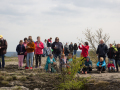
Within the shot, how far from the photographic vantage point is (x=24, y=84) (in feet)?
23.8

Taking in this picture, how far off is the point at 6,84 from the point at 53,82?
1776mm

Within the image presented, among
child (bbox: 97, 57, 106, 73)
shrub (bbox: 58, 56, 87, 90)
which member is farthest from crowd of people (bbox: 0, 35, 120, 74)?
shrub (bbox: 58, 56, 87, 90)

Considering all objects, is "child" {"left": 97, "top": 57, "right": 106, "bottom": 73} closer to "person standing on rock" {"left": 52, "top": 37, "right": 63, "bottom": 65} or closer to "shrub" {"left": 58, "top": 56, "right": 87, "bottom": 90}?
"person standing on rock" {"left": 52, "top": 37, "right": 63, "bottom": 65}

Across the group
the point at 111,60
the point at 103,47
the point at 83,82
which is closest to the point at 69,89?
the point at 83,82

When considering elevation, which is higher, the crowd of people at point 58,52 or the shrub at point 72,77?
the crowd of people at point 58,52

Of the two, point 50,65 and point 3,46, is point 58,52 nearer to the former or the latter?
point 50,65

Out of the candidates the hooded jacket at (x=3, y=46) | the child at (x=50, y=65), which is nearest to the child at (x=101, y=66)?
the child at (x=50, y=65)

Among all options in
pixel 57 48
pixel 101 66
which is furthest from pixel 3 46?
pixel 101 66

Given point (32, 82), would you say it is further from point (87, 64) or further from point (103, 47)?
point (103, 47)

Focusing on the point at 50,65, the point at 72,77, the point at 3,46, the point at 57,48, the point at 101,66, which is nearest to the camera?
the point at 72,77

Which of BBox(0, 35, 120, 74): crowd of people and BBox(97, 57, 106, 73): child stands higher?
BBox(0, 35, 120, 74): crowd of people

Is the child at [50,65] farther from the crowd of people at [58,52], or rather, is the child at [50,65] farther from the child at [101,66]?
the child at [101,66]

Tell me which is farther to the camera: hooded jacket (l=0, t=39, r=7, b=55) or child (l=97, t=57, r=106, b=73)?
hooded jacket (l=0, t=39, r=7, b=55)

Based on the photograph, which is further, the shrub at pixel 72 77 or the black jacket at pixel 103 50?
the black jacket at pixel 103 50
